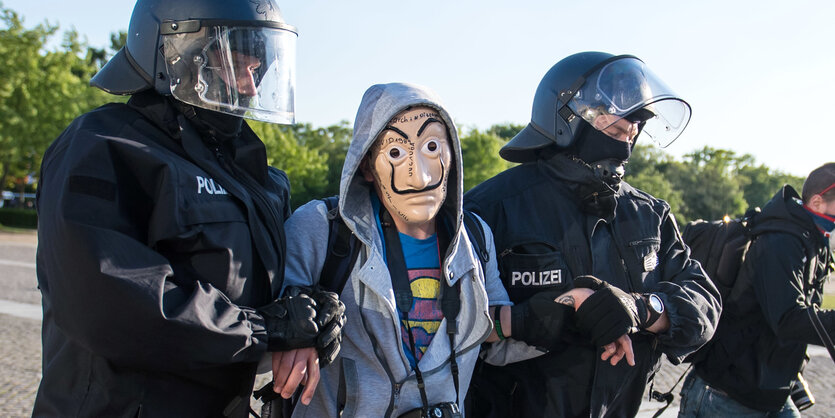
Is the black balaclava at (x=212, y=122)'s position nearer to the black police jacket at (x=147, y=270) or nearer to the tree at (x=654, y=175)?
the black police jacket at (x=147, y=270)

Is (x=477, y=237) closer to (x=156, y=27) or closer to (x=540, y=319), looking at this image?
(x=540, y=319)

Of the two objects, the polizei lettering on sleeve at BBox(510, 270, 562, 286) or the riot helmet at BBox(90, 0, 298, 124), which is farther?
the polizei lettering on sleeve at BBox(510, 270, 562, 286)

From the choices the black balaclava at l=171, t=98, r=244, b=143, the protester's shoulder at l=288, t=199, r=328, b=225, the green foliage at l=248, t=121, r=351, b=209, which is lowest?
the green foliage at l=248, t=121, r=351, b=209

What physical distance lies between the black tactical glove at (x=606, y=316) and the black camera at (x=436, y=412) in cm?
55

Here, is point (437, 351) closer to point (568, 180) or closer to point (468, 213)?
point (468, 213)

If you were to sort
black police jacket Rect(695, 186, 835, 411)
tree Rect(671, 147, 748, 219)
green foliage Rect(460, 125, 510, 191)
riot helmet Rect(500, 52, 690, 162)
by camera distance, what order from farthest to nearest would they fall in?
tree Rect(671, 147, 748, 219)
green foliage Rect(460, 125, 510, 191)
black police jacket Rect(695, 186, 835, 411)
riot helmet Rect(500, 52, 690, 162)

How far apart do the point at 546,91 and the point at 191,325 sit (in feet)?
6.27

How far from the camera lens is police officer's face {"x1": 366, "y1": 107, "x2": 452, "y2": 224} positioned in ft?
7.44

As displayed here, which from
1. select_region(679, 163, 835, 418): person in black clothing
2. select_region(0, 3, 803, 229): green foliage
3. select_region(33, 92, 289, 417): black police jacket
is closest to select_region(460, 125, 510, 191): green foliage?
select_region(0, 3, 803, 229): green foliage

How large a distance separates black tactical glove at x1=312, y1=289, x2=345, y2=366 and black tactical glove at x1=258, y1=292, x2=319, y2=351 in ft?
0.07

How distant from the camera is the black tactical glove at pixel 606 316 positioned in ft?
7.70

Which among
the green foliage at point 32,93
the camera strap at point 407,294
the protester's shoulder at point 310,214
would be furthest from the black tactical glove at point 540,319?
the green foliage at point 32,93

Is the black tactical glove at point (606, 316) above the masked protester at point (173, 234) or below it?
below

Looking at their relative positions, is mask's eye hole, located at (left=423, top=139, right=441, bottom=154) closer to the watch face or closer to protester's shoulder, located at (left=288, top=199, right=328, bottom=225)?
protester's shoulder, located at (left=288, top=199, right=328, bottom=225)
